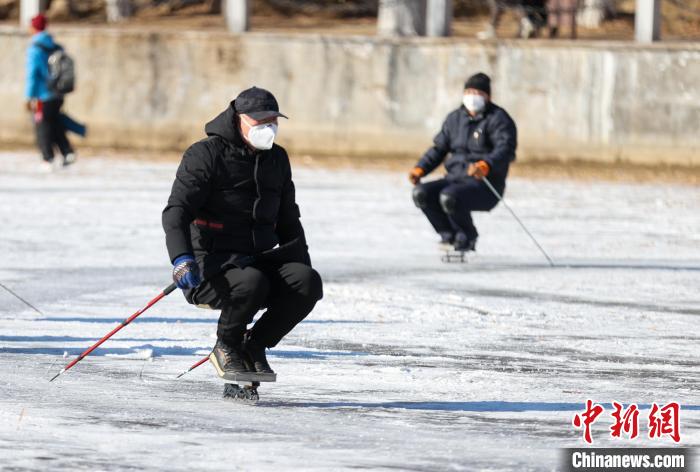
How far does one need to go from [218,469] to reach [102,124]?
56.5 ft

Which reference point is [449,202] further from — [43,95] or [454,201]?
[43,95]

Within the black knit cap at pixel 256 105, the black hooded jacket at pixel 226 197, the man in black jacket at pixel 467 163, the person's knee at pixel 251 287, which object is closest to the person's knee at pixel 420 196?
the man in black jacket at pixel 467 163

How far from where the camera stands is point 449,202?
1344 cm

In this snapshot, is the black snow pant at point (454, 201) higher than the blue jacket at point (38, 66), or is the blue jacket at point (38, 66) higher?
the blue jacket at point (38, 66)

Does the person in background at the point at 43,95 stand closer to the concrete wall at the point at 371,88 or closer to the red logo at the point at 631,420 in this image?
the concrete wall at the point at 371,88

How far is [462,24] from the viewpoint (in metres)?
25.4

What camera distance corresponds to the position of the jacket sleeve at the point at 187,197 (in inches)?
295

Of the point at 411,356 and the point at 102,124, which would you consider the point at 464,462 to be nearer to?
the point at 411,356

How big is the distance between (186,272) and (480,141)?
633cm

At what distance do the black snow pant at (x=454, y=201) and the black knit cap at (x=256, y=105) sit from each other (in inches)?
230

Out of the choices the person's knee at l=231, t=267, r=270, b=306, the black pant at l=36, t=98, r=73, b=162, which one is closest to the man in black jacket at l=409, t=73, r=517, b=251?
the person's knee at l=231, t=267, r=270, b=306

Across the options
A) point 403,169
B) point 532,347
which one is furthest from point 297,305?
point 403,169

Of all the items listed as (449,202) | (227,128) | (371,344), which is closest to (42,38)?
(449,202)

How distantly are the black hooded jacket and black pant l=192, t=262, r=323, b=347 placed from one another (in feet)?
0.28
